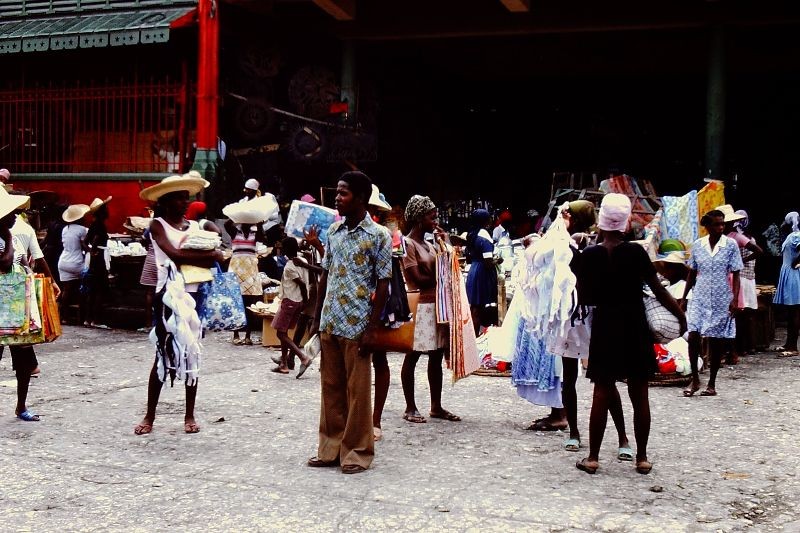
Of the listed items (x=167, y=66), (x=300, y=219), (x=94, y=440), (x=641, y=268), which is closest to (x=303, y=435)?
(x=94, y=440)

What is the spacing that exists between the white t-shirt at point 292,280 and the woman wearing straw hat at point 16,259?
3.12 metres

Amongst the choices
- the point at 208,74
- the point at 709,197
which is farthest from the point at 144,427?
the point at 709,197

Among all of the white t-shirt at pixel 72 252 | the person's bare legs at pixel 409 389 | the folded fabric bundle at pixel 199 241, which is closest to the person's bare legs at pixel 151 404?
the folded fabric bundle at pixel 199 241

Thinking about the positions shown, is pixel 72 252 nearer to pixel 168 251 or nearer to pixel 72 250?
pixel 72 250

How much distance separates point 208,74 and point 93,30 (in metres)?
2.39

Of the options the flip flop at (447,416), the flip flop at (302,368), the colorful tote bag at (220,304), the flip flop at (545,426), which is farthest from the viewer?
the flip flop at (302,368)

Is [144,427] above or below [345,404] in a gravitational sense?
below

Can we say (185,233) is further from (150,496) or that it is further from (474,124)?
(474,124)

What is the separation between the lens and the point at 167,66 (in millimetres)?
16938

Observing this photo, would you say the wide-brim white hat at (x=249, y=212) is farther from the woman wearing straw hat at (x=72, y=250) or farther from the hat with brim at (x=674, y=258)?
the hat with brim at (x=674, y=258)

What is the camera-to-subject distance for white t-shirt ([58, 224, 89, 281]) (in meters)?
13.6

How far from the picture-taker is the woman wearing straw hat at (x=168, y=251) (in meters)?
6.75

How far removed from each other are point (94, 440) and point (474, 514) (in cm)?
302

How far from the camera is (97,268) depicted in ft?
45.2
